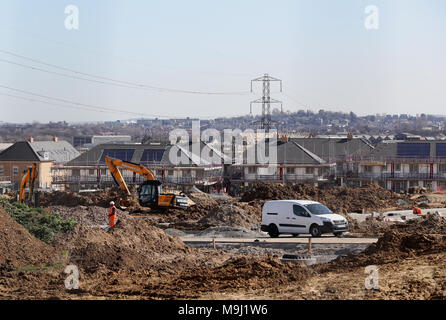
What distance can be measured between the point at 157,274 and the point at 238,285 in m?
4.00

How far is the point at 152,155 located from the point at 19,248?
6379 centimetres

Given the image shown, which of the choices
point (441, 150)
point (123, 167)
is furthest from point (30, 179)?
point (441, 150)

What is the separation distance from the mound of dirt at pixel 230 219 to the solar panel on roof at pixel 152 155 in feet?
151

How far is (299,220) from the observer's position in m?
33.6

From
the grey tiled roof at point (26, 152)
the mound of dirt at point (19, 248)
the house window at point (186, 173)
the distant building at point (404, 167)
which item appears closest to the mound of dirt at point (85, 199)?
the house window at point (186, 173)

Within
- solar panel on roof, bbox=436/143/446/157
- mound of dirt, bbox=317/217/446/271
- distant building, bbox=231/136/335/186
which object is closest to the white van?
mound of dirt, bbox=317/217/446/271

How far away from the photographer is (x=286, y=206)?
33.9 m

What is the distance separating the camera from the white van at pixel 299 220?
33188 millimetres

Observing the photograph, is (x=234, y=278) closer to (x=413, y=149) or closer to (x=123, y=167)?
(x=123, y=167)

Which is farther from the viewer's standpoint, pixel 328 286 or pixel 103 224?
pixel 103 224

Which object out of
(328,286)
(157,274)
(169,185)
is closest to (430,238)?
(328,286)

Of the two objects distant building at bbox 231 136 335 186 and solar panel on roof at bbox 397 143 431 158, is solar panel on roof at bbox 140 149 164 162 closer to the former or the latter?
distant building at bbox 231 136 335 186
